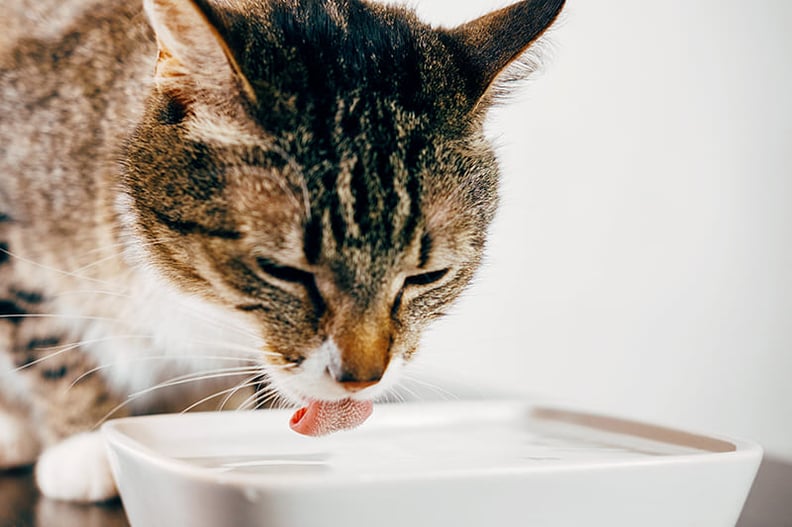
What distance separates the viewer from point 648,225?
103 centimetres

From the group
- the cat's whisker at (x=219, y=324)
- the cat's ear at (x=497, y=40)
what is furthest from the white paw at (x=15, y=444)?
the cat's ear at (x=497, y=40)

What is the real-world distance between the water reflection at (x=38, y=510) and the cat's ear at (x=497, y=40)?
545 millimetres

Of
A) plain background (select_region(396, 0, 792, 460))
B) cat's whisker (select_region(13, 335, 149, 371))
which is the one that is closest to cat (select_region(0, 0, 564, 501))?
cat's whisker (select_region(13, 335, 149, 371))

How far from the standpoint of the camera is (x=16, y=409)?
0.76 metres

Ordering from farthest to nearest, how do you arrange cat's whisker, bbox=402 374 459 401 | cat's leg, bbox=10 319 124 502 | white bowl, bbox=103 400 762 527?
cat's whisker, bbox=402 374 459 401 → cat's leg, bbox=10 319 124 502 → white bowl, bbox=103 400 762 527

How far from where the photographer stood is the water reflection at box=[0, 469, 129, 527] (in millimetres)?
708

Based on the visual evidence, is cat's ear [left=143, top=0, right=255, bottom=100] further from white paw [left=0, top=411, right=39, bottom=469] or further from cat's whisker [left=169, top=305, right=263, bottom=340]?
white paw [left=0, top=411, right=39, bottom=469]

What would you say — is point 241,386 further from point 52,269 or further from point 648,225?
point 648,225

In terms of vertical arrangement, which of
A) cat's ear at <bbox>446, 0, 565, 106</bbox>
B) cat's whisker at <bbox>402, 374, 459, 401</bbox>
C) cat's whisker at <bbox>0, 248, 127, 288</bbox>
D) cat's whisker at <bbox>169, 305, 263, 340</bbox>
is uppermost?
cat's ear at <bbox>446, 0, 565, 106</bbox>

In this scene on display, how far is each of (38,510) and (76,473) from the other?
5cm

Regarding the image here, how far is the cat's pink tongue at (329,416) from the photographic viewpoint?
2.38 feet

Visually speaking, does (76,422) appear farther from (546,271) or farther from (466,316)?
(546,271)

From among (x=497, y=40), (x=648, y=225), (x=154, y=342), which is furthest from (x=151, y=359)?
(x=648, y=225)

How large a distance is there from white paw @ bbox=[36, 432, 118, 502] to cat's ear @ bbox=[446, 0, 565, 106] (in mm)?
522
